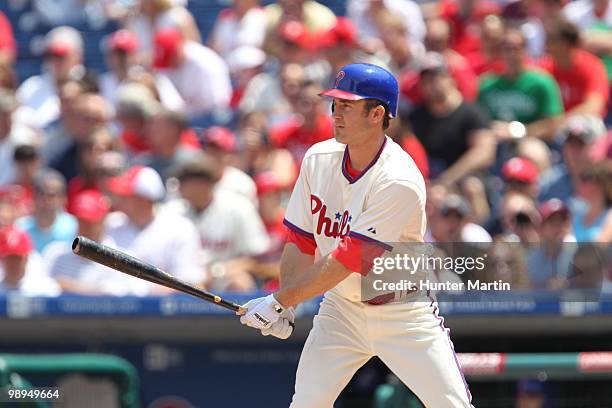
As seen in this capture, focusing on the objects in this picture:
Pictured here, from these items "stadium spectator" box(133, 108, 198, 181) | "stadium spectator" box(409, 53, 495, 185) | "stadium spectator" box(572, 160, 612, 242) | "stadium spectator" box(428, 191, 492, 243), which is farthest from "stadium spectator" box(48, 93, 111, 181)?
"stadium spectator" box(572, 160, 612, 242)

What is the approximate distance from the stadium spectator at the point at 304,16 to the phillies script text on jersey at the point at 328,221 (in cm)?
461

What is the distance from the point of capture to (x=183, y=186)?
7.65m

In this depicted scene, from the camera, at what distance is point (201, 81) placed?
9.37 meters

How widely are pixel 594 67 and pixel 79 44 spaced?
13.8 feet

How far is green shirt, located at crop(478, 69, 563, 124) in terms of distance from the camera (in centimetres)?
846

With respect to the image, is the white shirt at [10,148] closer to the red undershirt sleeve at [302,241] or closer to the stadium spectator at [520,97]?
the stadium spectator at [520,97]

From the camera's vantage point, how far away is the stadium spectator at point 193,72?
369 inches

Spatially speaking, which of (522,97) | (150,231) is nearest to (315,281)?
(150,231)

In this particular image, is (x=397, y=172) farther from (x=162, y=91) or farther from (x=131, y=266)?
(x=162, y=91)

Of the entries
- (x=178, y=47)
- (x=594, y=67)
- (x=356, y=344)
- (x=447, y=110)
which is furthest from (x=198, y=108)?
(x=356, y=344)

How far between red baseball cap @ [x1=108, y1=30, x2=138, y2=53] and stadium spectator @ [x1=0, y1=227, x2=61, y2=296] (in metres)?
2.62

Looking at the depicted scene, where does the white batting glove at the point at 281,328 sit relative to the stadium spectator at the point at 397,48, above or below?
below

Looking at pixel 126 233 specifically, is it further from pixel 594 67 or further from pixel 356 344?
pixel 594 67

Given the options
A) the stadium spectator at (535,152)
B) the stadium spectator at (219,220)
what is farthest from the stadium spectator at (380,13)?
the stadium spectator at (219,220)
